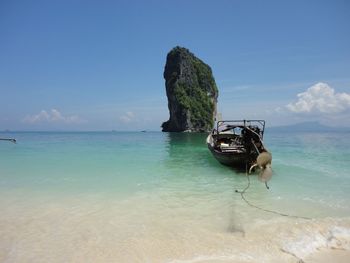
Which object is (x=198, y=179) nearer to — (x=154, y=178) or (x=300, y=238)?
(x=154, y=178)

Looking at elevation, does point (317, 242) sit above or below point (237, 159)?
below

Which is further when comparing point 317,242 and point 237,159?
point 237,159

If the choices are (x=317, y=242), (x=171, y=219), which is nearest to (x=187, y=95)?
(x=171, y=219)

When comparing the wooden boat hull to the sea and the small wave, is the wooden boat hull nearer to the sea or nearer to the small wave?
the sea

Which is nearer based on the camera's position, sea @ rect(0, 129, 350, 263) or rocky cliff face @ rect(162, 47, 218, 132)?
sea @ rect(0, 129, 350, 263)

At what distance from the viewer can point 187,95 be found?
95.6 metres

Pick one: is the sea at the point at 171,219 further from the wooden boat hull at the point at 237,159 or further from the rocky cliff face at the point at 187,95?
the rocky cliff face at the point at 187,95

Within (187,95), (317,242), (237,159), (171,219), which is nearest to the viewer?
(317,242)

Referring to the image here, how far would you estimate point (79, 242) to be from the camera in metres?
5.64

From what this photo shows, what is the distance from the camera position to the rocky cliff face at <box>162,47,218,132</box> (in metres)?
92.2

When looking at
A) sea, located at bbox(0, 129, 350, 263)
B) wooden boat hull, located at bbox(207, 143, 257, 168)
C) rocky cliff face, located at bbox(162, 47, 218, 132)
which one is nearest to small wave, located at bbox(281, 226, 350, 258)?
sea, located at bbox(0, 129, 350, 263)

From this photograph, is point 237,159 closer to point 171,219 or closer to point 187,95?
point 171,219

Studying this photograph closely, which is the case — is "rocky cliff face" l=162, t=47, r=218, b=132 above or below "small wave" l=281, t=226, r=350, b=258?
above

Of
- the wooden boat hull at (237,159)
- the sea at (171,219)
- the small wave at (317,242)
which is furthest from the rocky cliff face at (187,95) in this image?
the small wave at (317,242)
